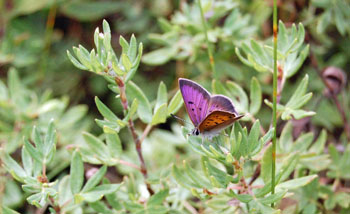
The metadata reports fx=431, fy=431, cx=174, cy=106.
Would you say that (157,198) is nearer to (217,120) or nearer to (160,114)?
(160,114)

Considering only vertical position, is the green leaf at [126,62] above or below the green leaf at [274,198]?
above

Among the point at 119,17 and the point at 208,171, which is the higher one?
the point at 119,17

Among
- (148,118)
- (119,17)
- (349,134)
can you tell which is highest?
(119,17)

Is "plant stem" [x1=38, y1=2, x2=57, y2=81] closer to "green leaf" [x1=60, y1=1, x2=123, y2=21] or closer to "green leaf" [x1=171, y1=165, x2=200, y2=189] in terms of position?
"green leaf" [x1=60, y1=1, x2=123, y2=21]

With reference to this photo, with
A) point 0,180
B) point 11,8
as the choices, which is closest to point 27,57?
point 11,8

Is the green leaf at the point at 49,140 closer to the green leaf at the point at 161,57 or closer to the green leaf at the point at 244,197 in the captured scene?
the green leaf at the point at 244,197

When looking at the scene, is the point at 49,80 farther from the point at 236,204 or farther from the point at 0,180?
the point at 236,204

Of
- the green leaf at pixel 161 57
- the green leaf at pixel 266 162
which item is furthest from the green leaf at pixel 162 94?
the green leaf at pixel 161 57
